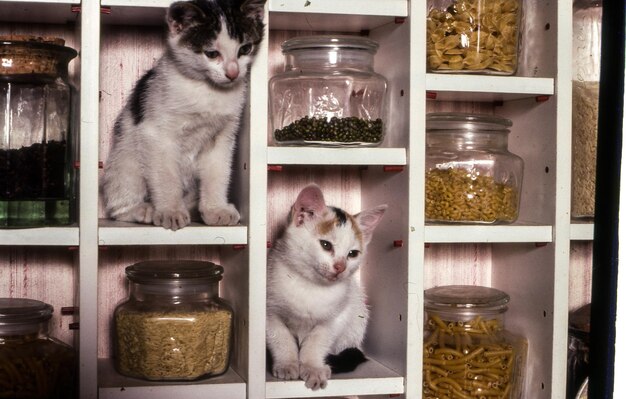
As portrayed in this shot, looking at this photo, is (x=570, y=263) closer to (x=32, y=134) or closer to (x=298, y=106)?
(x=298, y=106)

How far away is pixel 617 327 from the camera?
138 cm

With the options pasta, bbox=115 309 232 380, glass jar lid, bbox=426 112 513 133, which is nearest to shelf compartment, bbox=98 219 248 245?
pasta, bbox=115 309 232 380

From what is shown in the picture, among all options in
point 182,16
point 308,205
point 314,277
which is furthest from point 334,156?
point 182,16

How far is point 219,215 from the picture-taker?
1.51 m

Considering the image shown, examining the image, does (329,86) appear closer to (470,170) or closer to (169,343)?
(470,170)

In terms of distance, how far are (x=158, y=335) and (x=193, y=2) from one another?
60 cm

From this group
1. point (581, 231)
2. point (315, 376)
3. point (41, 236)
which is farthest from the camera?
point (581, 231)

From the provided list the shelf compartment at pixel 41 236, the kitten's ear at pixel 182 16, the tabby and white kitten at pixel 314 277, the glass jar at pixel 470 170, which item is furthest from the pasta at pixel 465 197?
the shelf compartment at pixel 41 236

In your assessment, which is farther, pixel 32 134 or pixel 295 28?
pixel 295 28

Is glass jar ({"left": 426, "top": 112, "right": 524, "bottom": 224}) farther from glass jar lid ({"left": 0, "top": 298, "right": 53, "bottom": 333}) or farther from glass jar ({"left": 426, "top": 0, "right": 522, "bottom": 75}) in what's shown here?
glass jar lid ({"left": 0, "top": 298, "right": 53, "bottom": 333})

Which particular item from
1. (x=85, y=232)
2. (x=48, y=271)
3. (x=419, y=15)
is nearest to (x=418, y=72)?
(x=419, y=15)

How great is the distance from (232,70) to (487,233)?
58 cm

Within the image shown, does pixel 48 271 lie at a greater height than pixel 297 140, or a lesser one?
lesser

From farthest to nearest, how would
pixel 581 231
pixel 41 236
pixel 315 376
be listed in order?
pixel 581 231
pixel 315 376
pixel 41 236
